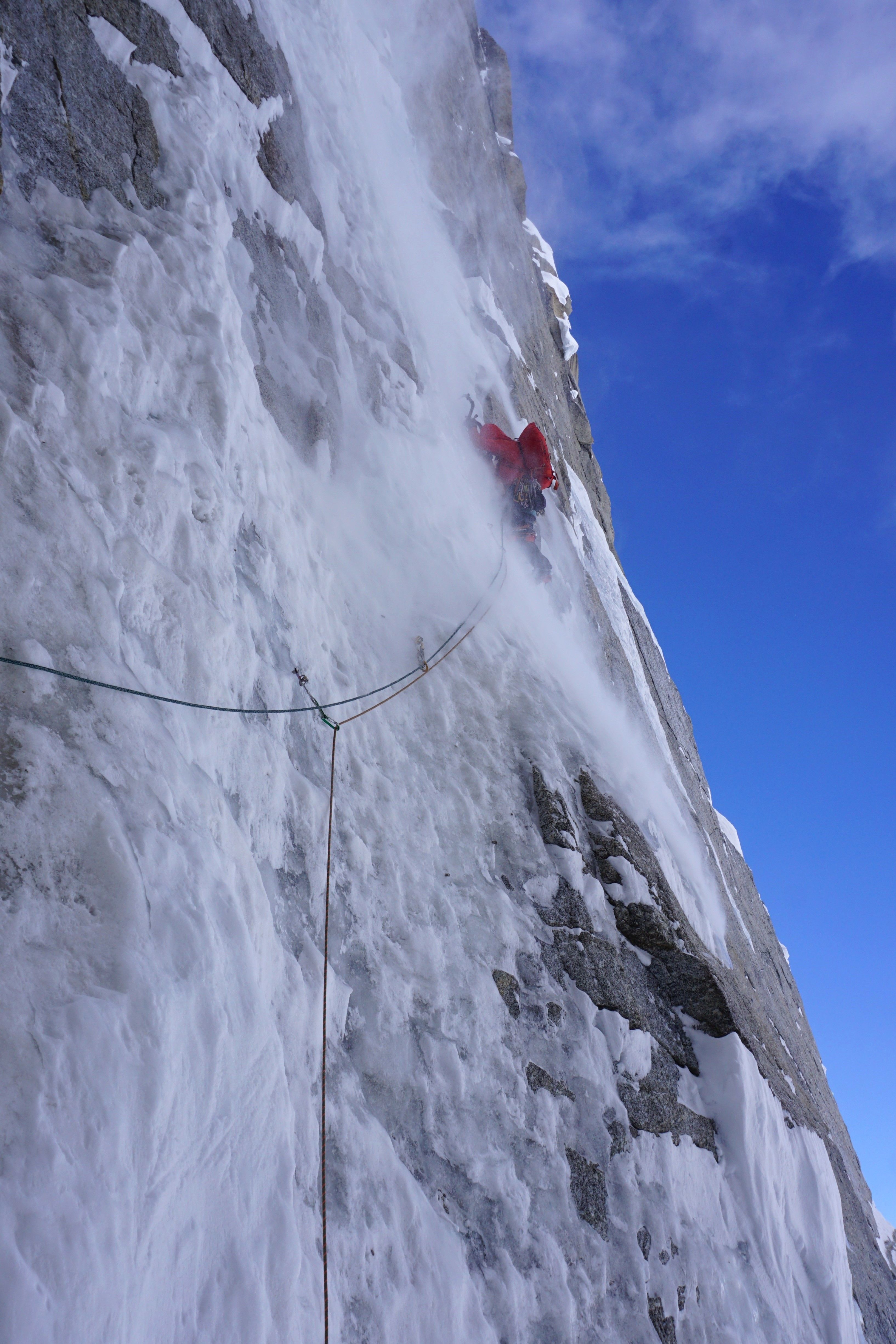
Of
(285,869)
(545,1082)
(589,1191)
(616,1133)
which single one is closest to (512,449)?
(285,869)

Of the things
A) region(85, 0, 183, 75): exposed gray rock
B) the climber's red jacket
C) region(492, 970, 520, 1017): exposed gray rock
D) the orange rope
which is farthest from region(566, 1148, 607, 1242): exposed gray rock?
the climber's red jacket

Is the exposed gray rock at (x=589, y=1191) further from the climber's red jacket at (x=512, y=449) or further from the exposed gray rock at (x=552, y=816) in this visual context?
the climber's red jacket at (x=512, y=449)

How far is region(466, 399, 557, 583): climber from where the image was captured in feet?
29.7

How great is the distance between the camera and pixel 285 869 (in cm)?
349

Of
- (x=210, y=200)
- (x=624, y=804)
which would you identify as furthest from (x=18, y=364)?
(x=624, y=804)

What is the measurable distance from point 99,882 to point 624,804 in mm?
4294

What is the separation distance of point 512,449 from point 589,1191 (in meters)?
7.32

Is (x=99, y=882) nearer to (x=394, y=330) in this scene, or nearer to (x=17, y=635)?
(x=17, y=635)

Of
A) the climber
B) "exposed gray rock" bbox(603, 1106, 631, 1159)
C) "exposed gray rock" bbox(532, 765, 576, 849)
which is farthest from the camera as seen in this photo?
the climber

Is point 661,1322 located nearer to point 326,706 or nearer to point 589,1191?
point 589,1191

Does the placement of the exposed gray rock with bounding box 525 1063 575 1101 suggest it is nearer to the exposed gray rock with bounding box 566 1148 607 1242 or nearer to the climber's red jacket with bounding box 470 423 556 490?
the exposed gray rock with bounding box 566 1148 607 1242

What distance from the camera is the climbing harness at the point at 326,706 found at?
2.66 m

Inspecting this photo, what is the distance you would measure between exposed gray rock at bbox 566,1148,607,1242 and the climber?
6.14 metres

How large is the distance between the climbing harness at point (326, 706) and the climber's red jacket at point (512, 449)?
271 cm
